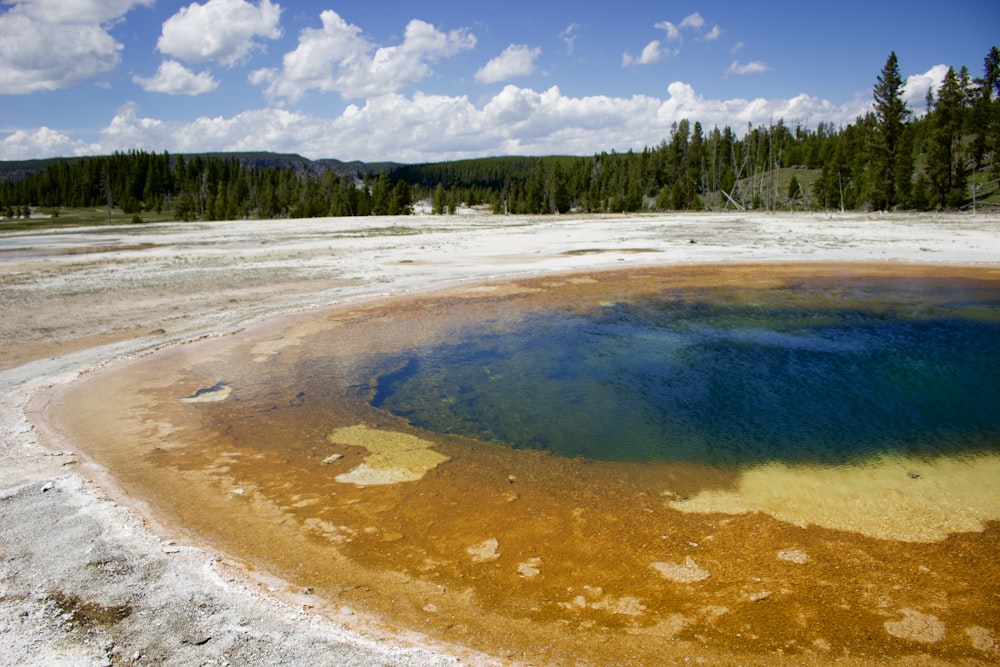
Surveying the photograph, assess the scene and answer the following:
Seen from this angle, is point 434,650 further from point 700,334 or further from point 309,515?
point 700,334

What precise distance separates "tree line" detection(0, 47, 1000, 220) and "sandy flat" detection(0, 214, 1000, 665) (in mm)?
16760

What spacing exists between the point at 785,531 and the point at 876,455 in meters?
2.65

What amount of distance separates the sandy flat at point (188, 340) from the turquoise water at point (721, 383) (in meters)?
3.71

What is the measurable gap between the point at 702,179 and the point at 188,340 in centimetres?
9076

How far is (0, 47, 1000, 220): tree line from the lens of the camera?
51.3 metres

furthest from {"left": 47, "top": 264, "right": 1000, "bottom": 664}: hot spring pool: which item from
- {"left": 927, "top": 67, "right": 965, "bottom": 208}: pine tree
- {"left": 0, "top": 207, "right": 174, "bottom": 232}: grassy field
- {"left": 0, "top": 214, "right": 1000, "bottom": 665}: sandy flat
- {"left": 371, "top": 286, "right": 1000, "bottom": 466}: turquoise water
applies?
{"left": 0, "top": 207, "right": 174, "bottom": 232}: grassy field

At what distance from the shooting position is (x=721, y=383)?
1041 centimetres

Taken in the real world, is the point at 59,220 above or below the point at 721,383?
above

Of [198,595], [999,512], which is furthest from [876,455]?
[198,595]

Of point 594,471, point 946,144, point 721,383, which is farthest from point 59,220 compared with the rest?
point 946,144

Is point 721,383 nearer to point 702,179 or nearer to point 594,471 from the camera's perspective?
point 594,471

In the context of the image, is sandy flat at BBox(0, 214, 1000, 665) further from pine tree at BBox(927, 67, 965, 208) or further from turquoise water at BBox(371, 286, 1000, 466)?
pine tree at BBox(927, 67, 965, 208)

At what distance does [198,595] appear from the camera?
4.49m

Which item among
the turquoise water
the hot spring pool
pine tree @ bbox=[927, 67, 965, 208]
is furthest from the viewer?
pine tree @ bbox=[927, 67, 965, 208]
